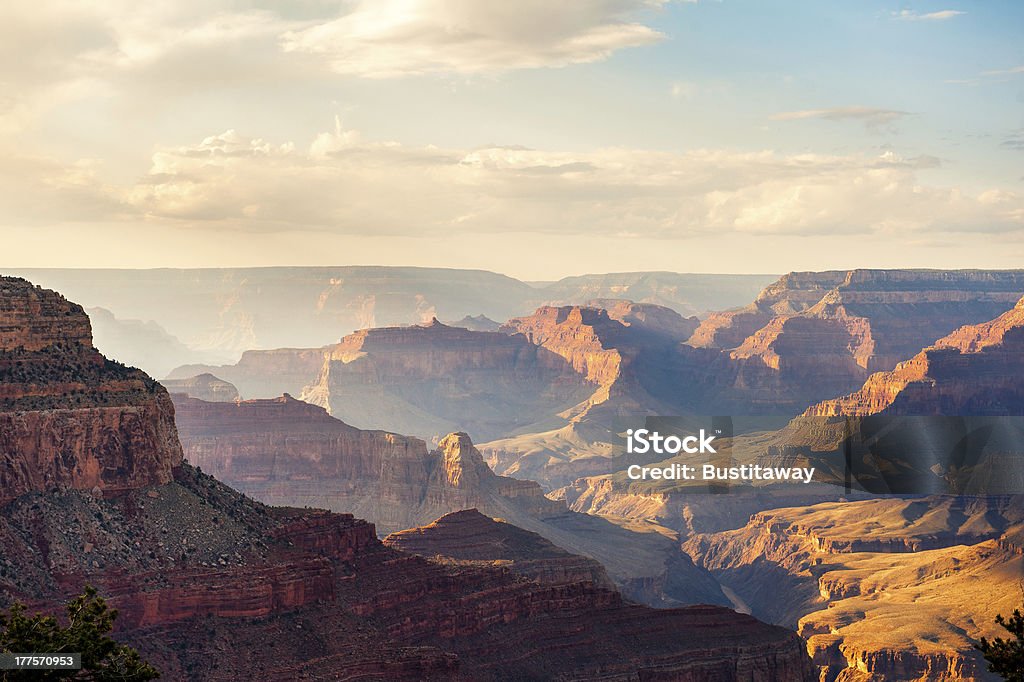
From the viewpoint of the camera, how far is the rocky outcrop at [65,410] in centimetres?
7956

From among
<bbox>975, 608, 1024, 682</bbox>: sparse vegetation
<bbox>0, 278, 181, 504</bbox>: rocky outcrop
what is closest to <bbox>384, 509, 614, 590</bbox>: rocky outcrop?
<bbox>0, 278, 181, 504</bbox>: rocky outcrop

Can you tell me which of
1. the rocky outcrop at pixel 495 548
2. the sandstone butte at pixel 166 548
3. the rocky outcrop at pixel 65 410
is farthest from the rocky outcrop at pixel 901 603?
the rocky outcrop at pixel 65 410

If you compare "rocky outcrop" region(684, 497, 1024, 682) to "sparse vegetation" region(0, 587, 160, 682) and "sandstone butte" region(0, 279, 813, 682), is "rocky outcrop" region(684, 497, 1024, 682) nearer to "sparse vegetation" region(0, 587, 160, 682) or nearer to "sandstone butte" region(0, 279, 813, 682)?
"sandstone butte" region(0, 279, 813, 682)

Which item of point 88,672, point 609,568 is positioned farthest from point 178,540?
point 609,568

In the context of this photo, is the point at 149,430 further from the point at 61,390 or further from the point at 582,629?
the point at 582,629

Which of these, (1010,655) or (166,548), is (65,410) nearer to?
(166,548)

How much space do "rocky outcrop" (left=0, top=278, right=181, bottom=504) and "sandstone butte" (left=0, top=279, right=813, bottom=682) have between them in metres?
0.07

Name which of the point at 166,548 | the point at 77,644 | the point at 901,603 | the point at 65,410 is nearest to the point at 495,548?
the point at 901,603

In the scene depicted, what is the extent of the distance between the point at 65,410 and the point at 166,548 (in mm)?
8682

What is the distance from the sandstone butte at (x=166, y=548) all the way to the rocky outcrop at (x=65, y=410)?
2.9 inches

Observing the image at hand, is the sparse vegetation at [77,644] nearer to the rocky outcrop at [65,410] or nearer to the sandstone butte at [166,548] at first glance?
the sandstone butte at [166,548]

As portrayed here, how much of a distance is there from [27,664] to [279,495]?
149 m

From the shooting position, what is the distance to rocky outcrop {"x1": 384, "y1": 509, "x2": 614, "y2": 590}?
13300 cm

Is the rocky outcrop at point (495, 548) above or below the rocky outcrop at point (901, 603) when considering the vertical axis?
above
